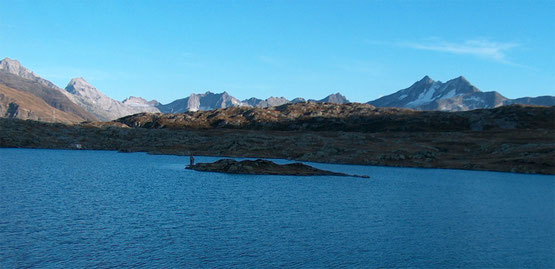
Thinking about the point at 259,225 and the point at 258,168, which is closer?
the point at 259,225

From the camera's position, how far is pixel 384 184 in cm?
10869

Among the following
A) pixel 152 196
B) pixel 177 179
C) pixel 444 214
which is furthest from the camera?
pixel 177 179

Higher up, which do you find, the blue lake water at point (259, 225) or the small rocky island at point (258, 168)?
the small rocky island at point (258, 168)

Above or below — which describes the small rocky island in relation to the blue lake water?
above

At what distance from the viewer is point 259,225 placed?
5556 centimetres

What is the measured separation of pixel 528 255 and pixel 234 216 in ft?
117

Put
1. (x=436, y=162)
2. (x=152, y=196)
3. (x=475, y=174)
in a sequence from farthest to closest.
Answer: (x=436, y=162)
(x=475, y=174)
(x=152, y=196)

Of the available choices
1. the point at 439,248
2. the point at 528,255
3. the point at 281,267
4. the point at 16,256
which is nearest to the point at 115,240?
the point at 16,256

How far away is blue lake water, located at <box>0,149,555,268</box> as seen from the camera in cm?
4216

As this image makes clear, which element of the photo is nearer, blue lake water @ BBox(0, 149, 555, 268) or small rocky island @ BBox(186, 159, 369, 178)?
blue lake water @ BBox(0, 149, 555, 268)

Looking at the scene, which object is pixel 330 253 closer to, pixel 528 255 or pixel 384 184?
pixel 528 255

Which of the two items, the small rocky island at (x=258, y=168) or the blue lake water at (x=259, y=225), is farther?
the small rocky island at (x=258, y=168)

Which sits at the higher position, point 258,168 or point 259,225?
point 258,168

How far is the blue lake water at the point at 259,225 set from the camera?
42.2 meters
